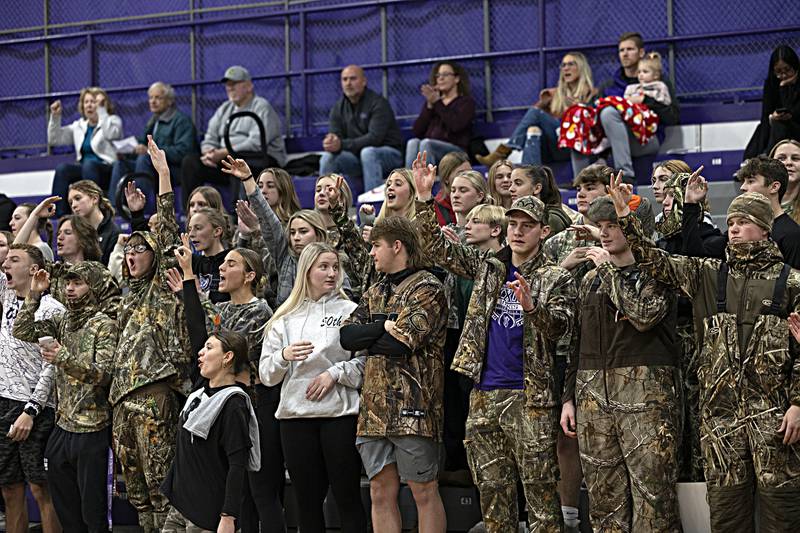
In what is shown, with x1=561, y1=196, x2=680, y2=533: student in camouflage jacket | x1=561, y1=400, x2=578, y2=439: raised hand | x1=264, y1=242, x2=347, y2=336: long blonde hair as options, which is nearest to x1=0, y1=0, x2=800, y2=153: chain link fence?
x1=264, y1=242, x2=347, y2=336: long blonde hair

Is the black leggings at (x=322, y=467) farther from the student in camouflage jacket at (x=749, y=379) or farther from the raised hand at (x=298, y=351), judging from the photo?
the student in camouflage jacket at (x=749, y=379)

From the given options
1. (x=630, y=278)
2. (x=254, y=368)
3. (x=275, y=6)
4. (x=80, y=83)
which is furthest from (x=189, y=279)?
(x=80, y=83)

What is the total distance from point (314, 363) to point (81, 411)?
1672mm

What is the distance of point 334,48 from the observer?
13.1 m

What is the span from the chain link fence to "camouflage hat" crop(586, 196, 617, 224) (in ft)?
19.3

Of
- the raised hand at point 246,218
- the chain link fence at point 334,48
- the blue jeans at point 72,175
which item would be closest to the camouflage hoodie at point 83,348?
the raised hand at point 246,218

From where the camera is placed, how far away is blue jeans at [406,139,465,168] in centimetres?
1039

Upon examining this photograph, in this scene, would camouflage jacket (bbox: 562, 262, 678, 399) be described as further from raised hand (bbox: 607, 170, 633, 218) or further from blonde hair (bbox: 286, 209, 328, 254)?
blonde hair (bbox: 286, 209, 328, 254)

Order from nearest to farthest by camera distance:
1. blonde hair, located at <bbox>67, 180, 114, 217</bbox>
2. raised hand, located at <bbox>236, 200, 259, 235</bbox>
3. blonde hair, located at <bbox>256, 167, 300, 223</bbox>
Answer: raised hand, located at <bbox>236, 200, 259, 235</bbox>, blonde hair, located at <bbox>256, 167, 300, 223</bbox>, blonde hair, located at <bbox>67, 180, 114, 217</bbox>

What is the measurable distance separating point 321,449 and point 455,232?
1521mm

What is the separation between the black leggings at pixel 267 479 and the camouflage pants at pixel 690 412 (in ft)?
7.21

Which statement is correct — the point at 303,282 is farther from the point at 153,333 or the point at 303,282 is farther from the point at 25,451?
the point at 25,451

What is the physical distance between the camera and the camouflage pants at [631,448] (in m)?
5.59

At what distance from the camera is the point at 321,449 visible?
254 inches
